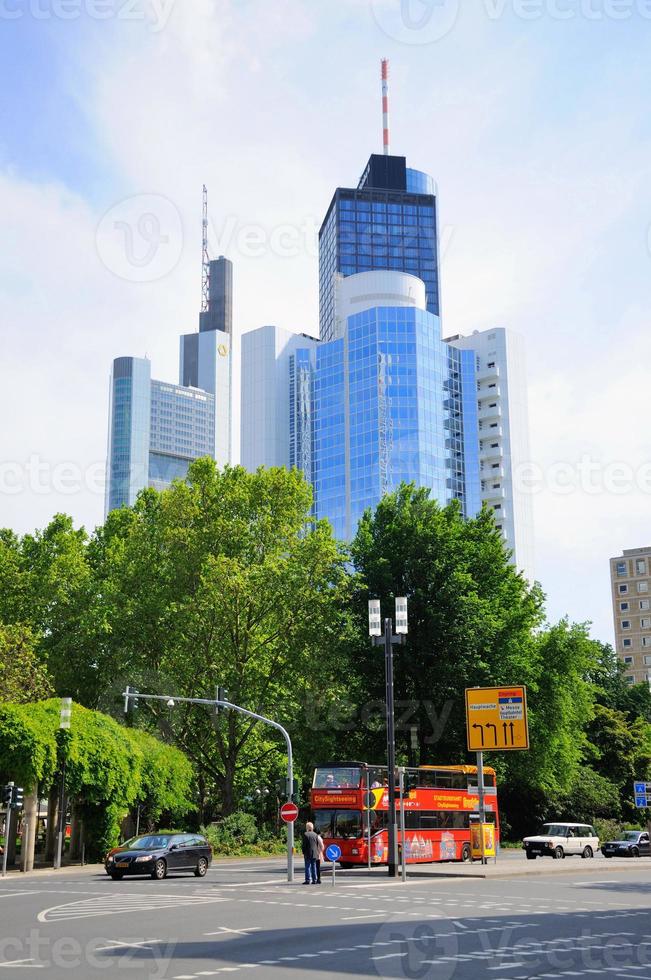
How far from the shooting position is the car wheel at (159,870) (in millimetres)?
34109

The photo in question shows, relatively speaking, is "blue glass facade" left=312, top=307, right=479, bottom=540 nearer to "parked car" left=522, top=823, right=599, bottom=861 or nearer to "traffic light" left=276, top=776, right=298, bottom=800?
"traffic light" left=276, top=776, right=298, bottom=800

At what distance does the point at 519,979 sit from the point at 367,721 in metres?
43.3

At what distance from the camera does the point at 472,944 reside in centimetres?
1557

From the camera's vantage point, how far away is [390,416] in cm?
14600

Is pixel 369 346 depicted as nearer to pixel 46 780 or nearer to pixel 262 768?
pixel 262 768

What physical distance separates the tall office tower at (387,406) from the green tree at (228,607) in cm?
8595

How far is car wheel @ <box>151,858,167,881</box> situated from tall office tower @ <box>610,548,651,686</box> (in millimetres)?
127051

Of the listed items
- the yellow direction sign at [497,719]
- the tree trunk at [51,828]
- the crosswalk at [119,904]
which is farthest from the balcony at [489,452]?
the crosswalk at [119,904]

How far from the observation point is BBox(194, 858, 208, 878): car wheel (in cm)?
3569

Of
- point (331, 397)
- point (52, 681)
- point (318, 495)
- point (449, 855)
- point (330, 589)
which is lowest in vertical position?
point (449, 855)

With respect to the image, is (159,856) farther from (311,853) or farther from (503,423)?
(503,423)

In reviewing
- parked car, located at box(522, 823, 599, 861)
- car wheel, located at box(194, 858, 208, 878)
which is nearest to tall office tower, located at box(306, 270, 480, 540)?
parked car, located at box(522, 823, 599, 861)

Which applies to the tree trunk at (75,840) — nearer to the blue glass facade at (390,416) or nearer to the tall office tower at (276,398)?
the blue glass facade at (390,416)

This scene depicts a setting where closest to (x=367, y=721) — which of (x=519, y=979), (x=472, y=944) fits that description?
(x=472, y=944)
